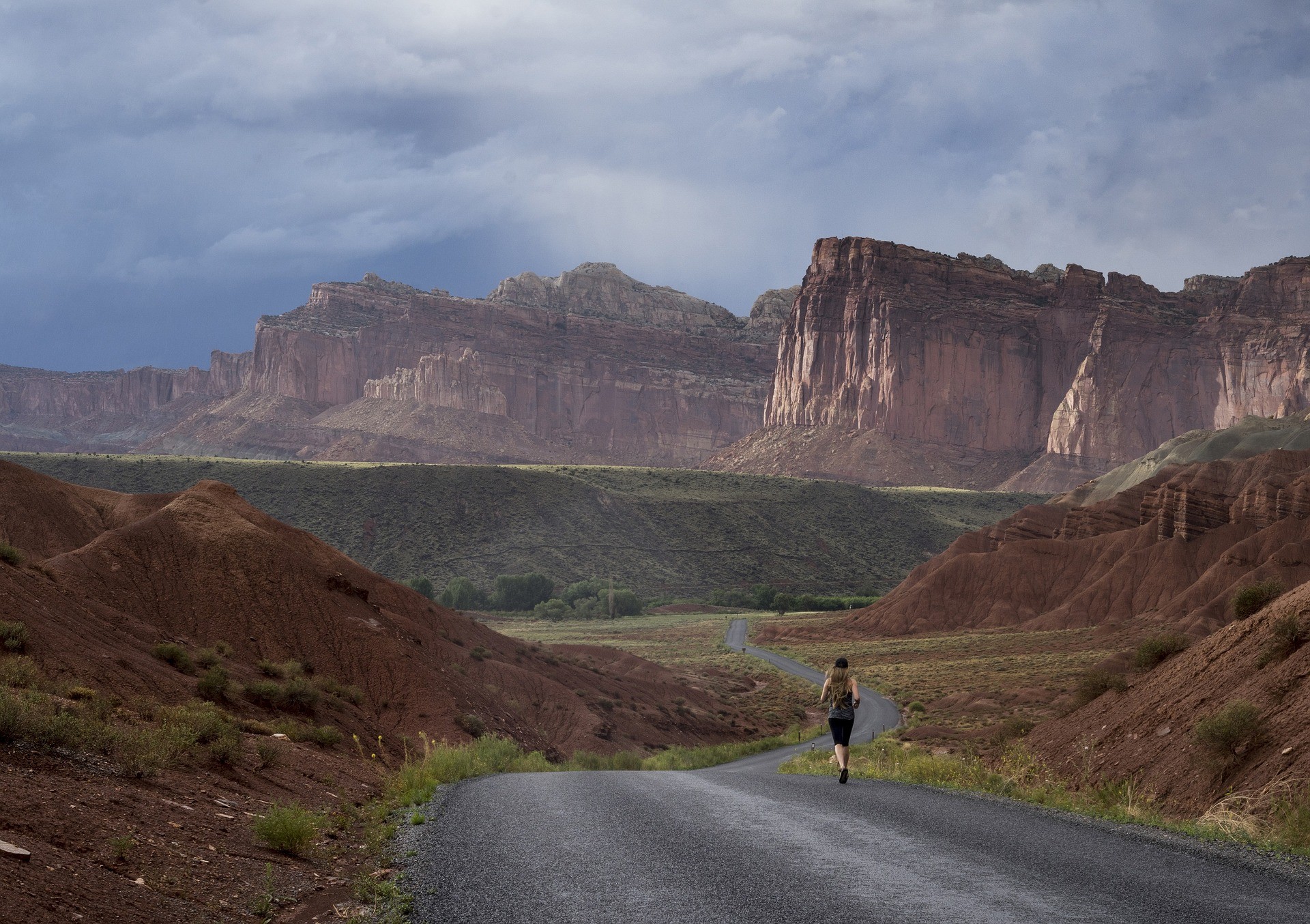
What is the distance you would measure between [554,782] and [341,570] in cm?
2375

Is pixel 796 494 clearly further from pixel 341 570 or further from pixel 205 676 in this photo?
pixel 205 676

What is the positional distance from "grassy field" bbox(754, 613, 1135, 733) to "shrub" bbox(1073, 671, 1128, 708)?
754 inches

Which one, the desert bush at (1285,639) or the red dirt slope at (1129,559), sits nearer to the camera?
the desert bush at (1285,639)

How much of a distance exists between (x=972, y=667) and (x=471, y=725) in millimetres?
45686

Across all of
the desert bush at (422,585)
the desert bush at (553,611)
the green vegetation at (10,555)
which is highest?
the green vegetation at (10,555)

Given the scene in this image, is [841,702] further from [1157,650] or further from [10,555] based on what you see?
[10,555]

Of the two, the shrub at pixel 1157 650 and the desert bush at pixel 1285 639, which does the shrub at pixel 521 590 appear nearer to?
the shrub at pixel 1157 650

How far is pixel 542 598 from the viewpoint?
387 ft

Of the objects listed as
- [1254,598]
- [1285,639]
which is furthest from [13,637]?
[1254,598]

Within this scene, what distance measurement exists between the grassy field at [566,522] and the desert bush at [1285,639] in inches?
4037

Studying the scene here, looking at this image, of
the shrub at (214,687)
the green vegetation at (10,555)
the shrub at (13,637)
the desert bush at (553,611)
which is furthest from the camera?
the desert bush at (553,611)

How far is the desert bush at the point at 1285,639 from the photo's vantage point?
52.7ft

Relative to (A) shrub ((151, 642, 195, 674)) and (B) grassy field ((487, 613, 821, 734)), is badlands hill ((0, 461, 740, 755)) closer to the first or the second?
(A) shrub ((151, 642, 195, 674))

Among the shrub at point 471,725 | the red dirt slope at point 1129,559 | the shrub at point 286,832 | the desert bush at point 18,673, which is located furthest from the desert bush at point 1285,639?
the red dirt slope at point 1129,559
